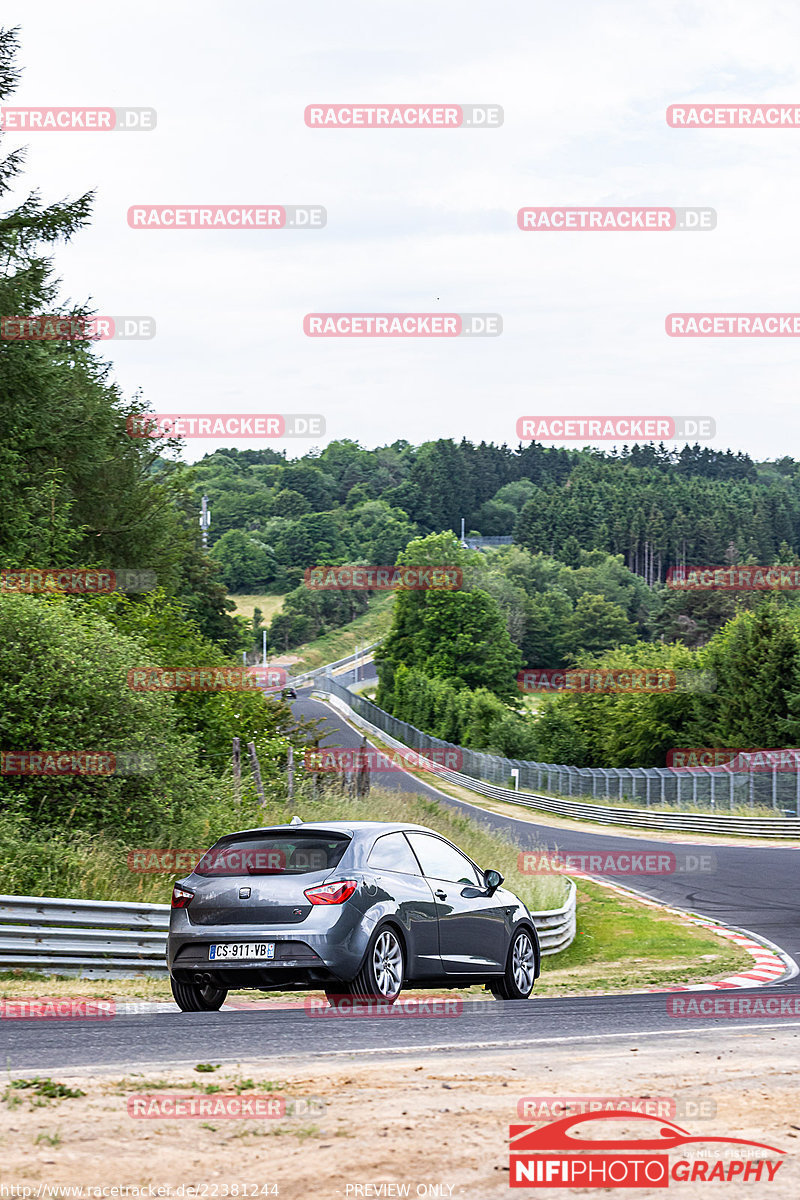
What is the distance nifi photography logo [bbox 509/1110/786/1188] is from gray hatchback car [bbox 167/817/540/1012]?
4.04m

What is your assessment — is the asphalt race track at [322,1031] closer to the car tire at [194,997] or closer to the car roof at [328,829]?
the car tire at [194,997]

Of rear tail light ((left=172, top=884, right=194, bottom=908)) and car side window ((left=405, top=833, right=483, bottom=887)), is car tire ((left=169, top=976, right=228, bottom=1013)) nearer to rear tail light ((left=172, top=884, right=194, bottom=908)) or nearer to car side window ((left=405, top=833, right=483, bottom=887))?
rear tail light ((left=172, top=884, right=194, bottom=908))

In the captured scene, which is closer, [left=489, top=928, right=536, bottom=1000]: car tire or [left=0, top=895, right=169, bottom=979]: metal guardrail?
[left=489, top=928, right=536, bottom=1000]: car tire

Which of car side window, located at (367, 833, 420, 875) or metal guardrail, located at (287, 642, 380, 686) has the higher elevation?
car side window, located at (367, 833, 420, 875)

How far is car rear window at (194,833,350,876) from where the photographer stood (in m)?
9.73

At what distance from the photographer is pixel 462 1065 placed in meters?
7.04

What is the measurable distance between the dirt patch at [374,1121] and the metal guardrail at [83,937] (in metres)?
5.51

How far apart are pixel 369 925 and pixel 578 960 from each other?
10599 mm

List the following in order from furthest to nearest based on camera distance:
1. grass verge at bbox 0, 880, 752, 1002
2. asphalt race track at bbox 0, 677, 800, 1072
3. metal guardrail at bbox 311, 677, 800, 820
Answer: metal guardrail at bbox 311, 677, 800, 820 < grass verge at bbox 0, 880, 752, 1002 < asphalt race track at bbox 0, 677, 800, 1072

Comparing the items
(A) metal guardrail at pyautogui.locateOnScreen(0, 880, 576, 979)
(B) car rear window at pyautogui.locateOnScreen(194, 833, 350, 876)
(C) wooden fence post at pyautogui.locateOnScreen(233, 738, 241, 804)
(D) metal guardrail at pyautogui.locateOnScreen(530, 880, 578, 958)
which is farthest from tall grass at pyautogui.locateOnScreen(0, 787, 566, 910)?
(B) car rear window at pyautogui.locateOnScreen(194, 833, 350, 876)

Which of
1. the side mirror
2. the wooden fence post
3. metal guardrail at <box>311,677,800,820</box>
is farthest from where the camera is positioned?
metal guardrail at <box>311,677,800,820</box>

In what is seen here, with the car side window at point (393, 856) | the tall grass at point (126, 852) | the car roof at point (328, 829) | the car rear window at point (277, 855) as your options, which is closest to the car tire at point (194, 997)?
the car rear window at point (277, 855)

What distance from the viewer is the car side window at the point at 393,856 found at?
9.98 m

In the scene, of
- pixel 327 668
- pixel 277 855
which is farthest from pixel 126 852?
pixel 327 668
